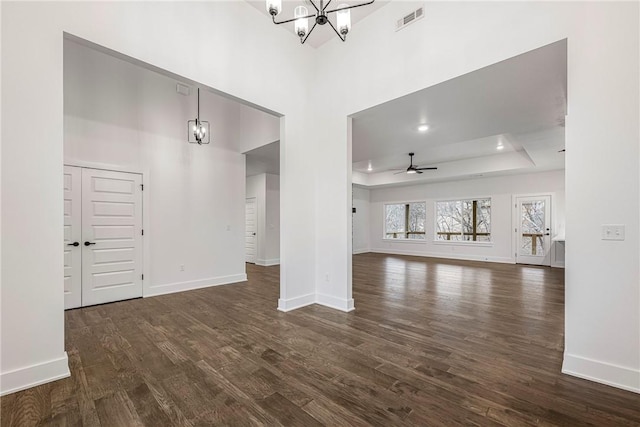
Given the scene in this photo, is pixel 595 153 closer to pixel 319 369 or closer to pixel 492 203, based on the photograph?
pixel 319 369

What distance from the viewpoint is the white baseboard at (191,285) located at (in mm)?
4742

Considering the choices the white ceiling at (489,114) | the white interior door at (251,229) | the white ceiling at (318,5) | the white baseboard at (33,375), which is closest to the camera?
the white baseboard at (33,375)

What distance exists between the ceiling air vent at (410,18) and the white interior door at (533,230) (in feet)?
24.8

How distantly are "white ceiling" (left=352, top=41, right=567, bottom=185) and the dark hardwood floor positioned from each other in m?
2.71

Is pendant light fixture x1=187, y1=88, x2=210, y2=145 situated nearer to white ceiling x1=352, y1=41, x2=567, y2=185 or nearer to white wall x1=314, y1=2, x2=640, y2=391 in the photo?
white ceiling x1=352, y1=41, x2=567, y2=185

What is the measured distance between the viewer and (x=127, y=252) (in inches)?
179

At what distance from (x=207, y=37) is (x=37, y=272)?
9.00 feet

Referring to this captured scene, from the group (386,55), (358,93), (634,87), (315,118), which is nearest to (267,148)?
(315,118)

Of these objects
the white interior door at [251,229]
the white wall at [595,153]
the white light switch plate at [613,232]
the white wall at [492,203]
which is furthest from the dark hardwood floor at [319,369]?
the white wall at [492,203]

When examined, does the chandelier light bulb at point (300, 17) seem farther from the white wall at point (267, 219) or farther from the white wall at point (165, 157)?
the white wall at point (267, 219)

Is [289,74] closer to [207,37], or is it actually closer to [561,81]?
[207,37]

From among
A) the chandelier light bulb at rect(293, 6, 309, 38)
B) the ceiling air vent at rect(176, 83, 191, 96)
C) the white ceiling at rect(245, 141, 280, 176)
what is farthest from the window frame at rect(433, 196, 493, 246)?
the chandelier light bulb at rect(293, 6, 309, 38)

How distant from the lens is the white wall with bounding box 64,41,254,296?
165 inches

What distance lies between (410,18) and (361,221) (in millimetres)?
9040
